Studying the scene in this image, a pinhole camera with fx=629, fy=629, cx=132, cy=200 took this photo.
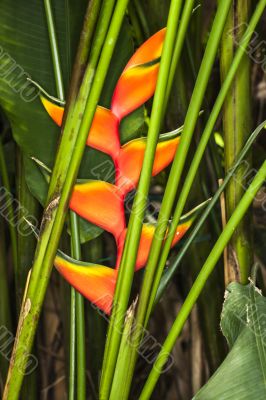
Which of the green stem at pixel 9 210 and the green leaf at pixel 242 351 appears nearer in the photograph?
the green leaf at pixel 242 351

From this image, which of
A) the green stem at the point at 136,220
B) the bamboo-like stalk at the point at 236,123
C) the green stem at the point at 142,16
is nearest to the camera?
the green stem at the point at 136,220

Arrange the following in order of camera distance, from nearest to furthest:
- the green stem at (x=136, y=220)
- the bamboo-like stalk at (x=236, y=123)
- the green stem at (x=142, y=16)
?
the green stem at (x=136, y=220) → the bamboo-like stalk at (x=236, y=123) → the green stem at (x=142, y=16)

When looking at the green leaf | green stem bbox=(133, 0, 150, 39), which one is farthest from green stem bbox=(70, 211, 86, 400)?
green stem bbox=(133, 0, 150, 39)

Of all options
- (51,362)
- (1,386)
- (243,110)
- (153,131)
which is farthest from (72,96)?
(51,362)

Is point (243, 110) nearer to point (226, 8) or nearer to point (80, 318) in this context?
point (226, 8)

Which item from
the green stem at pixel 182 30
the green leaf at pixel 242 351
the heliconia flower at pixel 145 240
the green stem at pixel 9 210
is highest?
the green stem at pixel 182 30

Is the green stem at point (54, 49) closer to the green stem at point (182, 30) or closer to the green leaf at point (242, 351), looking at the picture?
the green stem at point (182, 30)

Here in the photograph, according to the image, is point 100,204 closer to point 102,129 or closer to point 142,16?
point 102,129

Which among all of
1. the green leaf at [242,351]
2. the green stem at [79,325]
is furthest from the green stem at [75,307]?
the green leaf at [242,351]
